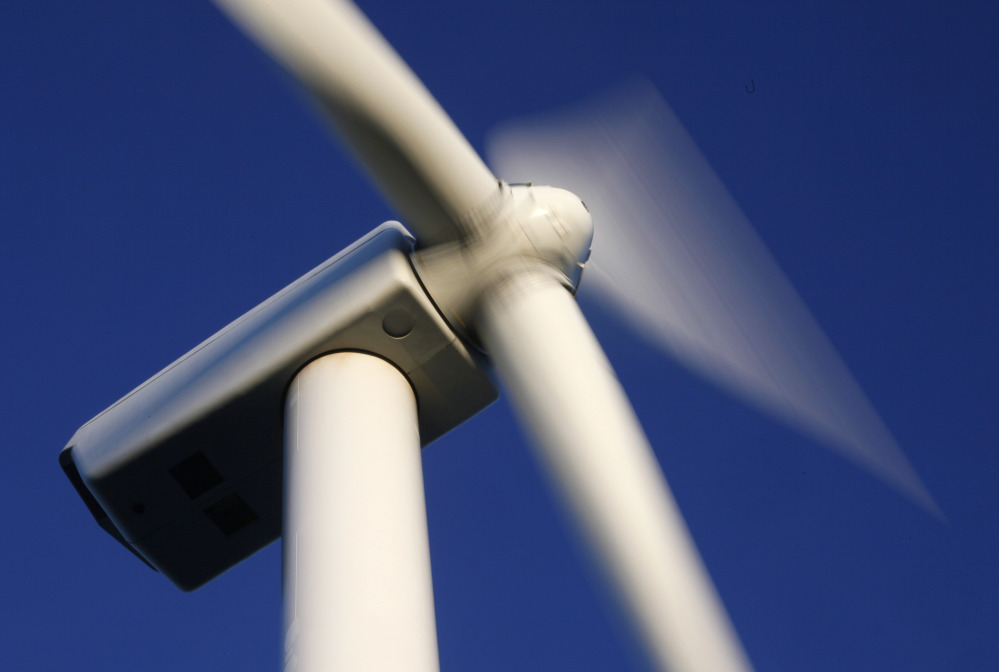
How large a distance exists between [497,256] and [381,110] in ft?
3.77

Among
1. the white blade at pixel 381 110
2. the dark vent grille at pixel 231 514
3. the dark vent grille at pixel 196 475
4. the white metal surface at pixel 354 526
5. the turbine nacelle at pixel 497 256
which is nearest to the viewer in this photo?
the white metal surface at pixel 354 526

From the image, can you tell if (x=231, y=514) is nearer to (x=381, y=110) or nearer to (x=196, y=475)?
(x=196, y=475)

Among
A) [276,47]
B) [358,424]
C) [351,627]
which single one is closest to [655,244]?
[358,424]

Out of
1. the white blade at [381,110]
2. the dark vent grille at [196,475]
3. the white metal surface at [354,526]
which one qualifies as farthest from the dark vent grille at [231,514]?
the white blade at [381,110]

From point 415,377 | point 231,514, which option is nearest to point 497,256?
point 415,377

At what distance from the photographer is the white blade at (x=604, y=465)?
16.2 feet

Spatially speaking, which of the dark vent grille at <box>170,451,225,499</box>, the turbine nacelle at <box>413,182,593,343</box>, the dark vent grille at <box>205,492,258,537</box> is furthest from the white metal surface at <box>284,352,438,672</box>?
the dark vent grille at <box>205,492,258,537</box>

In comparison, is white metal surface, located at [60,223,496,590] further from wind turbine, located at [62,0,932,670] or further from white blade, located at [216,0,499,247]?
white blade, located at [216,0,499,247]

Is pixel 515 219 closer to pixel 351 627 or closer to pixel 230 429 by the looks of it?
pixel 230 429

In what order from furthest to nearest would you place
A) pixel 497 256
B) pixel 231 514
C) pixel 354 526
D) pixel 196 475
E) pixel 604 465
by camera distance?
pixel 231 514 < pixel 196 475 < pixel 497 256 < pixel 604 465 < pixel 354 526

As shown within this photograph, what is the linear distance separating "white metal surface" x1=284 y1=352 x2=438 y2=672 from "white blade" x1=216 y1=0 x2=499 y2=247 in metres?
0.96

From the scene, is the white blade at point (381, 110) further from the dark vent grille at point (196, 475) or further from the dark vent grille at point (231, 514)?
the dark vent grille at point (231, 514)

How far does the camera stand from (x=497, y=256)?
21.0ft

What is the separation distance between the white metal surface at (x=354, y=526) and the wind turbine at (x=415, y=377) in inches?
0.4
